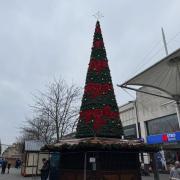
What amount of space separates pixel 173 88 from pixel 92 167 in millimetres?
8815

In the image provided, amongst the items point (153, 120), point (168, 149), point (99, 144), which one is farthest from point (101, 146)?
point (153, 120)

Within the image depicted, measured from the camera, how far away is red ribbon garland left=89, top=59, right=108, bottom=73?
1147 centimetres

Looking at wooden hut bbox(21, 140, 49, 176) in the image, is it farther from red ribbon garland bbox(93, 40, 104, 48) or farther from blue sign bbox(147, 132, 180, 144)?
red ribbon garland bbox(93, 40, 104, 48)

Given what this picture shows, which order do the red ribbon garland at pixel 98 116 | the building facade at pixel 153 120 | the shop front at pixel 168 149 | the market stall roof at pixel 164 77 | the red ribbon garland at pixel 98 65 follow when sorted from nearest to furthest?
the red ribbon garland at pixel 98 116 → the red ribbon garland at pixel 98 65 → the market stall roof at pixel 164 77 → the shop front at pixel 168 149 → the building facade at pixel 153 120

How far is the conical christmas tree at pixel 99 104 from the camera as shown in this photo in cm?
1028

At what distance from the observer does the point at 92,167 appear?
9.55m

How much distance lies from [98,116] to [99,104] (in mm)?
559

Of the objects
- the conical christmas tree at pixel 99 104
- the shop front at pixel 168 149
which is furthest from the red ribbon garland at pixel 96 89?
the shop front at pixel 168 149

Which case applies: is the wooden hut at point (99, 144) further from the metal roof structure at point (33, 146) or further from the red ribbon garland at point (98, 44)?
the metal roof structure at point (33, 146)

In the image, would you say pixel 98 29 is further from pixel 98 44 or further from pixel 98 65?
pixel 98 65

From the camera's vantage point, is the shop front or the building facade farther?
the building facade

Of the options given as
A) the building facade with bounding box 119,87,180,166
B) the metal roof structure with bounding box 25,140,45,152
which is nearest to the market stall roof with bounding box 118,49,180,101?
the building facade with bounding box 119,87,180,166

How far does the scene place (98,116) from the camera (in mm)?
10383

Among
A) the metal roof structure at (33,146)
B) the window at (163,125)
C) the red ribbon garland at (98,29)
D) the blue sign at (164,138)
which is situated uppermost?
the red ribbon garland at (98,29)
